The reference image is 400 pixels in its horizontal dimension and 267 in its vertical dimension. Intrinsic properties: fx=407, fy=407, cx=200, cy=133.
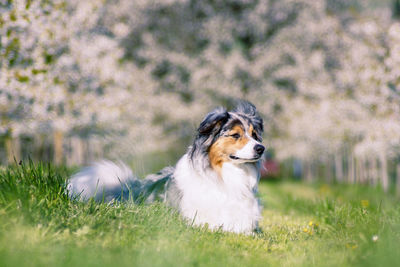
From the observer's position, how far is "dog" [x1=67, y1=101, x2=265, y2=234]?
15.9 feet

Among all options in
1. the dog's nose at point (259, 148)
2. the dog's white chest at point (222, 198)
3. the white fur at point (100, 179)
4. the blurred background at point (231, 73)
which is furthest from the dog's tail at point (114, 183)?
the blurred background at point (231, 73)

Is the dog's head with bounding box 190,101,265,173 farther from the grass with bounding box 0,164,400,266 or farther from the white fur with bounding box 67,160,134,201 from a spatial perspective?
the white fur with bounding box 67,160,134,201

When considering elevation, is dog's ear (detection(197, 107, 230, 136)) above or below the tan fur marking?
above

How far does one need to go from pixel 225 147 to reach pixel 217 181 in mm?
429

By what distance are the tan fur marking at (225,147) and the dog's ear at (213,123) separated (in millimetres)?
145

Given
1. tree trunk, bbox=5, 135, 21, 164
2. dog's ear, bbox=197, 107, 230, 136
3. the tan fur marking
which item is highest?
dog's ear, bbox=197, 107, 230, 136

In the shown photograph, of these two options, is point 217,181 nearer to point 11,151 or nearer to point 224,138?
point 224,138

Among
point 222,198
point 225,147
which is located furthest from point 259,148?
point 222,198

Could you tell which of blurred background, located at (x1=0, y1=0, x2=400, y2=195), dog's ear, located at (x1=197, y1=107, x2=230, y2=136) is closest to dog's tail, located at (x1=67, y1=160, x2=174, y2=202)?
dog's ear, located at (x1=197, y1=107, x2=230, y2=136)

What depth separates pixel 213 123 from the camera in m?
4.92

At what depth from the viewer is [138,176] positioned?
5.73 metres

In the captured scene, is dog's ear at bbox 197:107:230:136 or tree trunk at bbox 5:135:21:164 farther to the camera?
tree trunk at bbox 5:135:21:164

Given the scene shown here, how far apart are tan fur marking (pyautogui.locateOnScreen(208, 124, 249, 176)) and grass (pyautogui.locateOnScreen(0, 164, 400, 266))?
0.87 metres

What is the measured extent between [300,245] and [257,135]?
1471 mm
